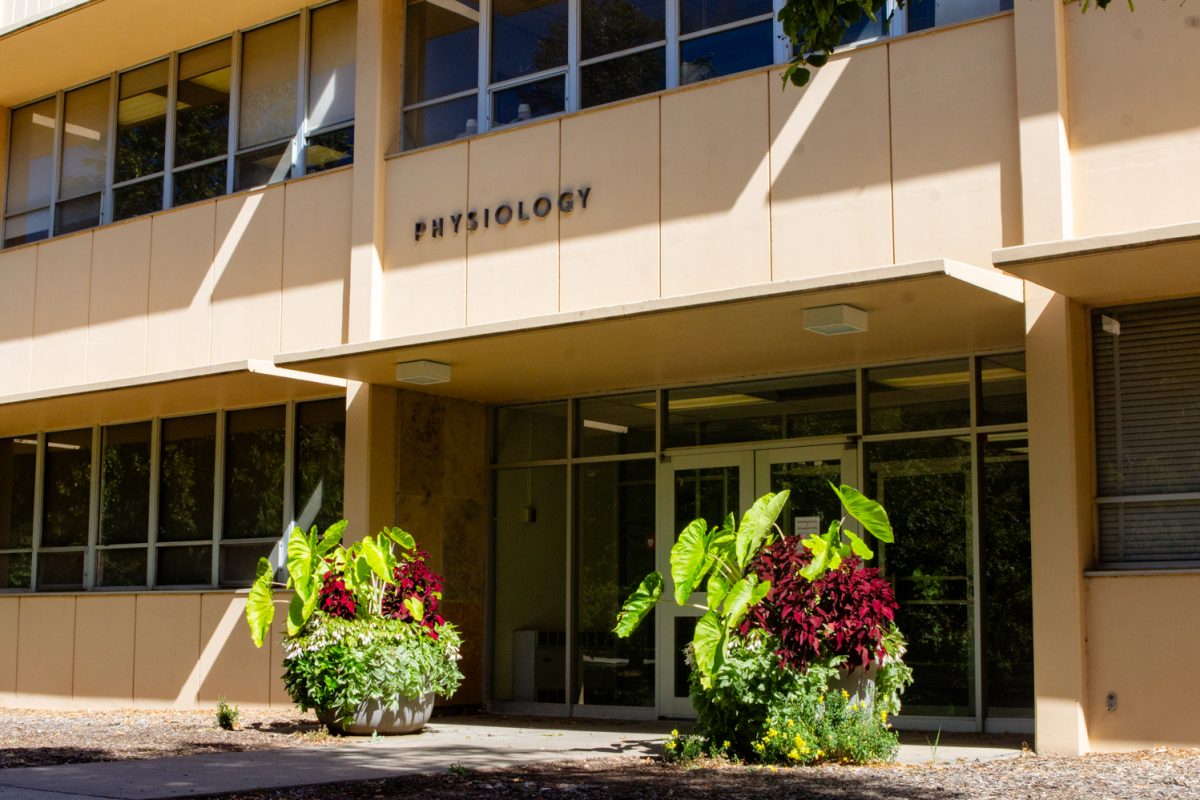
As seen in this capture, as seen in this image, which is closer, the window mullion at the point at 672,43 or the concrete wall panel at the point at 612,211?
the concrete wall panel at the point at 612,211

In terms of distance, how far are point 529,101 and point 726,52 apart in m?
2.32

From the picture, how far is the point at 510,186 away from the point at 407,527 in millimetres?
3596

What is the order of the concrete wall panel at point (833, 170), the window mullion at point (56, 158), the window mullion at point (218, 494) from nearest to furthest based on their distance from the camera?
1. the concrete wall panel at point (833, 170)
2. the window mullion at point (218, 494)
3. the window mullion at point (56, 158)

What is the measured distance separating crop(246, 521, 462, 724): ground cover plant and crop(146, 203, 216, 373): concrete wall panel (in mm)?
4283

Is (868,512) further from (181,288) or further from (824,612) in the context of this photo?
(181,288)

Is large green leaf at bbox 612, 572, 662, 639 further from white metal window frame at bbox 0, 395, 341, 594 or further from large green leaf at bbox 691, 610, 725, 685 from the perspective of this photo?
white metal window frame at bbox 0, 395, 341, 594

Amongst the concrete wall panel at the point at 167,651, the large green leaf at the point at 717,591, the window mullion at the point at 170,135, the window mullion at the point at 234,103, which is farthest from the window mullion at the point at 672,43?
the concrete wall panel at the point at 167,651

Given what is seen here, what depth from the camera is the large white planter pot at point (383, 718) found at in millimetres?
12414

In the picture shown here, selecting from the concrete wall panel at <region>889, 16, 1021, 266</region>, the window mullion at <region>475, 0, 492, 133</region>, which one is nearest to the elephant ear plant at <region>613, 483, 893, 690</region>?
the concrete wall panel at <region>889, 16, 1021, 266</region>

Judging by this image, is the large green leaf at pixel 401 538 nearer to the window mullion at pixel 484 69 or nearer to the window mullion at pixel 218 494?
the window mullion at pixel 484 69

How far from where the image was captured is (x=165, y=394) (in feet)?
52.5

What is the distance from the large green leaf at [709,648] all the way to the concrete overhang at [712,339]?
2.41 metres

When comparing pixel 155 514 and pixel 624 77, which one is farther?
pixel 155 514

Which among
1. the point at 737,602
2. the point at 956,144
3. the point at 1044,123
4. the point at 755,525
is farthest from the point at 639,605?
the point at 1044,123
